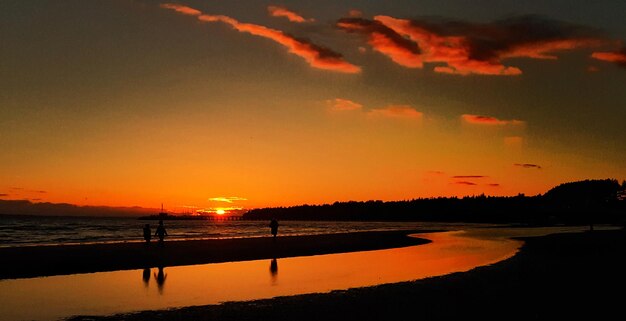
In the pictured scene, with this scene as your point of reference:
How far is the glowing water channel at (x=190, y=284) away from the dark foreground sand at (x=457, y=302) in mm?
1485

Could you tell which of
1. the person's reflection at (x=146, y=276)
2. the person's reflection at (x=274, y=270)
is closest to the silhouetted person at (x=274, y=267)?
the person's reflection at (x=274, y=270)

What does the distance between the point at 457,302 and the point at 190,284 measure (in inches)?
414

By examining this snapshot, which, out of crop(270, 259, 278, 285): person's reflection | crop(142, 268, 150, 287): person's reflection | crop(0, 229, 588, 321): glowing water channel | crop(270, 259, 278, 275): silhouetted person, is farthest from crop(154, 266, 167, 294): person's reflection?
crop(270, 259, 278, 275): silhouetted person

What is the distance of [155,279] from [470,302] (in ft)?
44.0

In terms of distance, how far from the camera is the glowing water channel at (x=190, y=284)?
52.5 ft

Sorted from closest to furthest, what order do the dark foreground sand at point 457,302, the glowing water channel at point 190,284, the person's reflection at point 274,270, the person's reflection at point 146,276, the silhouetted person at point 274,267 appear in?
the dark foreground sand at point 457,302 → the glowing water channel at point 190,284 → the person's reflection at point 146,276 → the person's reflection at point 274,270 → the silhouetted person at point 274,267

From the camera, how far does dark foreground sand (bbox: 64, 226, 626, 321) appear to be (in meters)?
14.0

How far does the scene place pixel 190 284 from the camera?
68.1 ft

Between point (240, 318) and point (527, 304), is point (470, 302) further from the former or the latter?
point (240, 318)

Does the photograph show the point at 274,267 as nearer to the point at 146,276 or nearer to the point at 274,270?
the point at 274,270

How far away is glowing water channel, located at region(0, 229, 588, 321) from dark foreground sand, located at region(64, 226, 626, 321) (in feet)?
4.87

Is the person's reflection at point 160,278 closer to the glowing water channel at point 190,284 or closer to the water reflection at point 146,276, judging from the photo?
the glowing water channel at point 190,284

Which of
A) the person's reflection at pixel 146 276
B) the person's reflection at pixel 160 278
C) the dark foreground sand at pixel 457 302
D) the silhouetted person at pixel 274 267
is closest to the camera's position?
the dark foreground sand at pixel 457 302

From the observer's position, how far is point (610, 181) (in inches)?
6880
